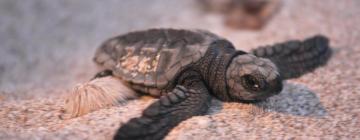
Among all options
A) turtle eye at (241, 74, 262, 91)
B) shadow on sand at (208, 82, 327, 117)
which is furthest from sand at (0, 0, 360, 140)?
turtle eye at (241, 74, 262, 91)

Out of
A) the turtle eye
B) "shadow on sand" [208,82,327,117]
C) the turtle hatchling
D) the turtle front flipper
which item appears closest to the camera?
the turtle front flipper

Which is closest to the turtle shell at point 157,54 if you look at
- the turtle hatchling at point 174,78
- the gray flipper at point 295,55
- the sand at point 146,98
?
the turtle hatchling at point 174,78

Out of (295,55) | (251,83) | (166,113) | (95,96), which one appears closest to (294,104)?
(251,83)

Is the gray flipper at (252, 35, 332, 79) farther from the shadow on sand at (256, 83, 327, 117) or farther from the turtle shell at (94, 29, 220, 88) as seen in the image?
the turtle shell at (94, 29, 220, 88)

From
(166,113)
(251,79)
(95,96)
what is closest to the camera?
(166,113)

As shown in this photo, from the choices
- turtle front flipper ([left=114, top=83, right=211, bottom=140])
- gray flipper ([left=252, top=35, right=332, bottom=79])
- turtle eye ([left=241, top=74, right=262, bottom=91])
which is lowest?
turtle front flipper ([left=114, top=83, right=211, bottom=140])

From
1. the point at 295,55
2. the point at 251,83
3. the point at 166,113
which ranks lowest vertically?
the point at 166,113

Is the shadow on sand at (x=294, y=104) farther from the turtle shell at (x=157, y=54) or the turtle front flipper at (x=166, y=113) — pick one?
the turtle shell at (x=157, y=54)

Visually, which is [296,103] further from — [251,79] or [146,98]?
[146,98]
